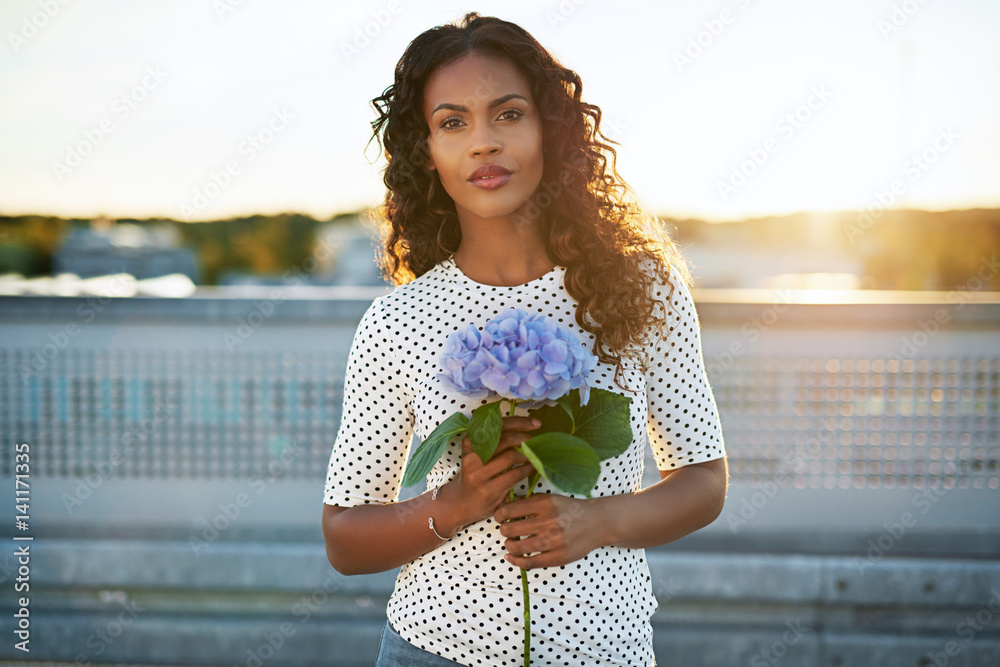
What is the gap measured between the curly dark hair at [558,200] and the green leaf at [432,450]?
0.36m

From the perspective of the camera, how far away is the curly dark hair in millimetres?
1479

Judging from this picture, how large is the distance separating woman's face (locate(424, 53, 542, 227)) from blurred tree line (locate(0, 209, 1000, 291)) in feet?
59.1

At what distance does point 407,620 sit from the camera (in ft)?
4.88

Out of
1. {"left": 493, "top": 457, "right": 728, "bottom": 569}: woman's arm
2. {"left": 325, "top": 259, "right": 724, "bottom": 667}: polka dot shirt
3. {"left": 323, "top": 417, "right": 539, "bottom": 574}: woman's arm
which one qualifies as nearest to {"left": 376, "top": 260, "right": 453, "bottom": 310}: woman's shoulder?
{"left": 325, "top": 259, "right": 724, "bottom": 667}: polka dot shirt

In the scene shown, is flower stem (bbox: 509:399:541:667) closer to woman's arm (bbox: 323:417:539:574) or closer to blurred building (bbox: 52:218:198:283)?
woman's arm (bbox: 323:417:539:574)

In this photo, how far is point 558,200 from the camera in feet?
5.27

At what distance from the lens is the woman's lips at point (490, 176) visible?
1481 mm

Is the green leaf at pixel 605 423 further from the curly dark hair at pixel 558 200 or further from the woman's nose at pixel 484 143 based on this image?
the woman's nose at pixel 484 143

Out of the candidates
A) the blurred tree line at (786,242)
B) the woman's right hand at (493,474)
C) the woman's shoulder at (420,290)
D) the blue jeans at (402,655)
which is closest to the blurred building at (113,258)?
the blurred tree line at (786,242)

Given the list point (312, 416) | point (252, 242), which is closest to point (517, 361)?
point (312, 416)

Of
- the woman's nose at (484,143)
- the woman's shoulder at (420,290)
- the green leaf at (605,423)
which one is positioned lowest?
the green leaf at (605,423)

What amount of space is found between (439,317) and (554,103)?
0.53m

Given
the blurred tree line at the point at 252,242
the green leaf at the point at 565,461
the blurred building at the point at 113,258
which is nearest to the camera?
the green leaf at the point at 565,461

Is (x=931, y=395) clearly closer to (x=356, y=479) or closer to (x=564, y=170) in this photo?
(x=564, y=170)
